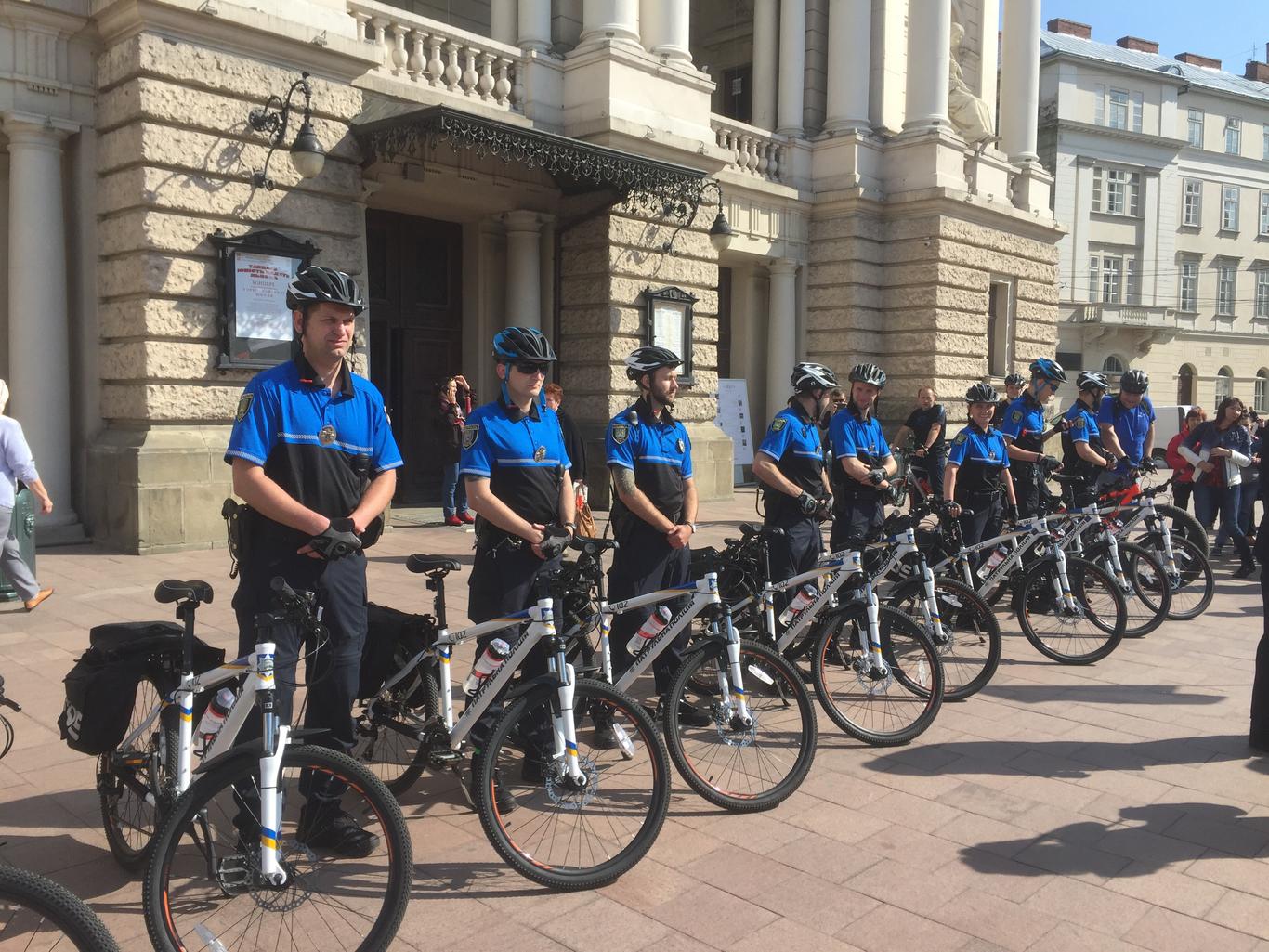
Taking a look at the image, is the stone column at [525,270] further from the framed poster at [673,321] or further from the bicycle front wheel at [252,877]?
the bicycle front wheel at [252,877]

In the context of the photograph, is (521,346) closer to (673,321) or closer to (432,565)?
(432,565)

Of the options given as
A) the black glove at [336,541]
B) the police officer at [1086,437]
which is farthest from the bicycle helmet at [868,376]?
the black glove at [336,541]

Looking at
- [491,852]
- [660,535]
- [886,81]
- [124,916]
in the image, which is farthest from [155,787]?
[886,81]

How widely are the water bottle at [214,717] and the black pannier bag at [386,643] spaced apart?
83 centimetres

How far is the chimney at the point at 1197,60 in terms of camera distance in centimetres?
5288

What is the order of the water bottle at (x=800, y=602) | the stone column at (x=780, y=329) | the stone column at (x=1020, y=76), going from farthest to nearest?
the stone column at (x=1020, y=76)
the stone column at (x=780, y=329)
the water bottle at (x=800, y=602)

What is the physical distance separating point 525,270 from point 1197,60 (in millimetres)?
52055

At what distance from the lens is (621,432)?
201 inches

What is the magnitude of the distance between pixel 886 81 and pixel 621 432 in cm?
1661

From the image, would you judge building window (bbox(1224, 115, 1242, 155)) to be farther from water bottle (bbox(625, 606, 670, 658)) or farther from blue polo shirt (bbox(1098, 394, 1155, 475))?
water bottle (bbox(625, 606, 670, 658))

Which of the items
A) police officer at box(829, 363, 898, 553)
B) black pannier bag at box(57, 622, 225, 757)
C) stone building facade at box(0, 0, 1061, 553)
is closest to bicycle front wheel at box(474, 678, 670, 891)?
black pannier bag at box(57, 622, 225, 757)

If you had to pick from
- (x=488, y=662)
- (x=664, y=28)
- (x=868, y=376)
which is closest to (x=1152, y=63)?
(x=664, y=28)

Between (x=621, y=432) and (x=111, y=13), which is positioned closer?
(x=621, y=432)

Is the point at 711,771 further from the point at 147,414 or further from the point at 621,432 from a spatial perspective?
the point at 147,414
